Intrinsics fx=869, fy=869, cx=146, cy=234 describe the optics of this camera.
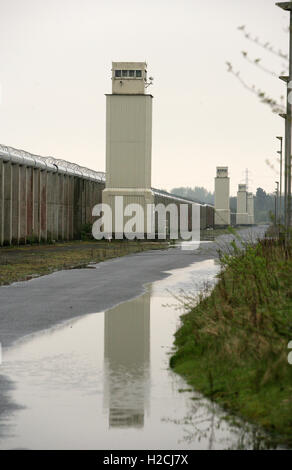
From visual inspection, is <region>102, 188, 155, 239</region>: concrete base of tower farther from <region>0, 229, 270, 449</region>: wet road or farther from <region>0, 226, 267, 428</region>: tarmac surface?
<region>0, 229, 270, 449</region>: wet road

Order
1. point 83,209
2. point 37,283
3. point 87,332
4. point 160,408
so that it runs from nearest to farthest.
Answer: point 160,408 < point 87,332 < point 37,283 < point 83,209

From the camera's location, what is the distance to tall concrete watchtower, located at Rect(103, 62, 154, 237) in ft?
181

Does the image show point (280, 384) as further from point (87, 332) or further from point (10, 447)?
point (87, 332)

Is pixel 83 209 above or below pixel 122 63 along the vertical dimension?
below

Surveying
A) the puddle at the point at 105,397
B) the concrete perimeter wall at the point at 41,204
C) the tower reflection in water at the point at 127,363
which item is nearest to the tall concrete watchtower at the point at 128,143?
the concrete perimeter wall at the point at 41,204

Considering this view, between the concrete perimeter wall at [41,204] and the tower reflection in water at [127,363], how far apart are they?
27.9m

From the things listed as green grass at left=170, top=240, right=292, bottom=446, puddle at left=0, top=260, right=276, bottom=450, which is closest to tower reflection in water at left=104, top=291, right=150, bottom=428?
puddle at left=0, top=260, right=276, bottom=450

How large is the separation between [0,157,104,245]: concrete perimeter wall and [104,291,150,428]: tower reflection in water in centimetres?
2788

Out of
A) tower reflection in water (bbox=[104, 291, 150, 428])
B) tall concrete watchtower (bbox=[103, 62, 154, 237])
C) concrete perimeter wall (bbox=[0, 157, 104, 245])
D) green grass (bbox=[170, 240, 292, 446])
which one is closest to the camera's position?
green grass (bbox=[170, 240, 292, 446])

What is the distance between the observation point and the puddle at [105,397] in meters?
7.20

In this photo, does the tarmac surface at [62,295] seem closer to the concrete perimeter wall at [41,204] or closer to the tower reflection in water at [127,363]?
the tower reflection in water at [127,363]

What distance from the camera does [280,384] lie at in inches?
345

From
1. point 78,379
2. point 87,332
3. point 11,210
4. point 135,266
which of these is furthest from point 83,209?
point 78,379
